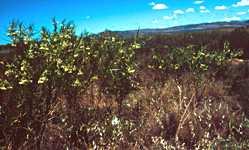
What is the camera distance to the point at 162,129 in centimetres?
718

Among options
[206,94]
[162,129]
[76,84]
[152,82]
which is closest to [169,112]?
[162,129]

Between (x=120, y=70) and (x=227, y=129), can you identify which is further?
(x=120, y=70)

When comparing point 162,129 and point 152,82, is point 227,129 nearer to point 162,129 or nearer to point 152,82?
point 162,129

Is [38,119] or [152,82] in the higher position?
[38,119]

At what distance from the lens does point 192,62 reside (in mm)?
12102

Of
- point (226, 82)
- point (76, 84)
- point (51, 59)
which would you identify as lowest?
point (226, 82)

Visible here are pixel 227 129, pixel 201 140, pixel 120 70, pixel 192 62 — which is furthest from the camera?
pixel 192 62

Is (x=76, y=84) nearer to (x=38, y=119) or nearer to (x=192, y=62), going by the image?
(x=38, y=119)

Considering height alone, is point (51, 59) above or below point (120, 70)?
above

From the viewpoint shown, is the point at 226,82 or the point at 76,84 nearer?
the point at 76,84

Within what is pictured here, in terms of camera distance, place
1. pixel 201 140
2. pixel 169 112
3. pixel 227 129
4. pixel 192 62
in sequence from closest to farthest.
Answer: pixel 201 140, pixel 227 129, pixel 169 112, pixel 192 62

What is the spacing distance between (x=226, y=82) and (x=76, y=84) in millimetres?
6796

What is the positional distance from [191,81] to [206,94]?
0.74m

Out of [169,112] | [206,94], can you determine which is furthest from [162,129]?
[206,94]
